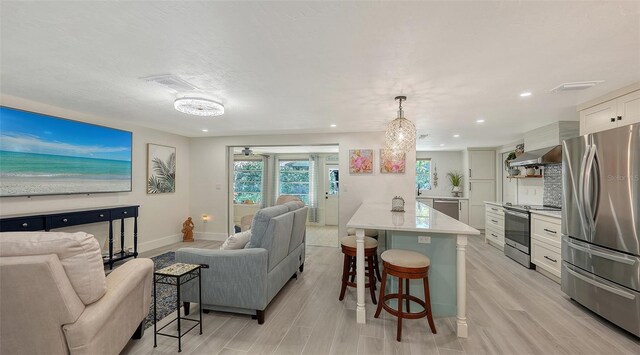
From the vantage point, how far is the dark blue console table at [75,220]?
9.28 ft

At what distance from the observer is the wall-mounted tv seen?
300 cm

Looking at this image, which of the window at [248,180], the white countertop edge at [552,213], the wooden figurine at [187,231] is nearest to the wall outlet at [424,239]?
the white countertop edge at [552,213]

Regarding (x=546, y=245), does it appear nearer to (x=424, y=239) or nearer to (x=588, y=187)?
(x=588, y=187)

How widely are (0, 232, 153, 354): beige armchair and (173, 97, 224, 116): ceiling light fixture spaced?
1828 mm

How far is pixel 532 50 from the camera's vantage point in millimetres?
1883

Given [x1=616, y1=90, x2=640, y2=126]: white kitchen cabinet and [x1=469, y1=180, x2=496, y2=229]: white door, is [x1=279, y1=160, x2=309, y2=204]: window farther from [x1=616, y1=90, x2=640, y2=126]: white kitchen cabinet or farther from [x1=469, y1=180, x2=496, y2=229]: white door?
[x1=616, y1=90, x2=640, y2=126]: white kitchen cabinet

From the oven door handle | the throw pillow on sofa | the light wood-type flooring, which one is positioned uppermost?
the oven door handle

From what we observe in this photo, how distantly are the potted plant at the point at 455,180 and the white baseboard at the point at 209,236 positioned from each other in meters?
6.20

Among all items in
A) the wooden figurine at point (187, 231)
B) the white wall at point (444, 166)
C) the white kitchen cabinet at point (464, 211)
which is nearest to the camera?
the wooden figurine at point (187, 231)

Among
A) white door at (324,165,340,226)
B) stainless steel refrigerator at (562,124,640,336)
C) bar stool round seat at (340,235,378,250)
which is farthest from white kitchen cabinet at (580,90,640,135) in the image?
white door at (324,165,340,226)

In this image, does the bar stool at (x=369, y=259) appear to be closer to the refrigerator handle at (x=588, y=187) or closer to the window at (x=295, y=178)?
the refrigerator handle at (x=588, y=187)

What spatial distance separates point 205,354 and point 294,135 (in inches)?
162

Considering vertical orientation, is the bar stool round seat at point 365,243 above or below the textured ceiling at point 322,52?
below

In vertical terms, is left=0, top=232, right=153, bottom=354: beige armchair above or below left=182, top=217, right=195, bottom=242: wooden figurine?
above
